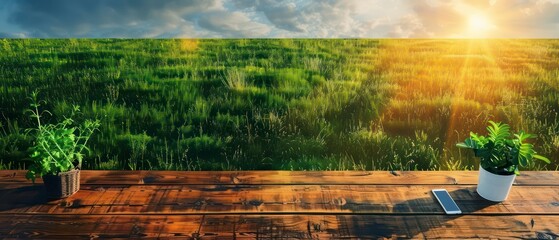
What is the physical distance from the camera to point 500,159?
305 cm

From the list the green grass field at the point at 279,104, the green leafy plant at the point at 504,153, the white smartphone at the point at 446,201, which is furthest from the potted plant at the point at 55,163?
the green leafy plant at the point at 504,153

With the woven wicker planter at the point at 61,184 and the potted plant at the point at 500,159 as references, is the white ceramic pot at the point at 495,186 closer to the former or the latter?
the potted plant at the point at 500,159

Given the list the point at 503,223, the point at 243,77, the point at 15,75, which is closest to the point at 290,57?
the point at 243,77

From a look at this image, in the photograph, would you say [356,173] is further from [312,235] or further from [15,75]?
[15,75]

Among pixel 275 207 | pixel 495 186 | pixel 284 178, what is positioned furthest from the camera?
pixel 284 178

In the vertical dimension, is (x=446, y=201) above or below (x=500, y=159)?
below

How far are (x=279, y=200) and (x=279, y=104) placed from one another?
12.2 ft

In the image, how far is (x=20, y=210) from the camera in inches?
117

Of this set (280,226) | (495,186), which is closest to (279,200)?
(280,226)

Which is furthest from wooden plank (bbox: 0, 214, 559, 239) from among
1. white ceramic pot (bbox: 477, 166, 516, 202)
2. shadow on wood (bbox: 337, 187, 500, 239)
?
white ceramic pot (bbox: 477, 166, 516, 202)

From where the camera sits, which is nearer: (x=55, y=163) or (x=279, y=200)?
(x=55, y=163)

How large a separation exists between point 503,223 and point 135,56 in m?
Answer: 9.16

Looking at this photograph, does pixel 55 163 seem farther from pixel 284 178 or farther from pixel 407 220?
pixel 407 220

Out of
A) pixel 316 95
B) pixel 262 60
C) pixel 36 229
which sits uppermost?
pixel 262 60
